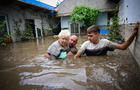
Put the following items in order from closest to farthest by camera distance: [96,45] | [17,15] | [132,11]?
[96,45]
[132,11]
[17,15]

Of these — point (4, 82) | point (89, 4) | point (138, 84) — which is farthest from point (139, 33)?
point (89, 4)

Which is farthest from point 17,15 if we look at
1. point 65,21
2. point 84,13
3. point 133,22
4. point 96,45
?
point 133,22

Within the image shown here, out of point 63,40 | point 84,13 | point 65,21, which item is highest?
point 84,13

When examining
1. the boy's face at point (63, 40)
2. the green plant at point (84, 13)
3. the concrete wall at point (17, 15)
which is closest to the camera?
the boy's face at point (63, 40)

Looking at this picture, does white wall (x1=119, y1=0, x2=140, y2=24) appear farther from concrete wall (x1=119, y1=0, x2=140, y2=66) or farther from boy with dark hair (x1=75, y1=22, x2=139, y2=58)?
boy with dark hair (x1=75, y1=22, x2=139, y2=58)

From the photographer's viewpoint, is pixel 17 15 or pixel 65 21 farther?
pixel 65 21

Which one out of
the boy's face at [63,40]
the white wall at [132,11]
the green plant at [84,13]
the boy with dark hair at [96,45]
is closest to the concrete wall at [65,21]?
the green plant at [84,13]

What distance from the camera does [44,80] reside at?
5.24ft

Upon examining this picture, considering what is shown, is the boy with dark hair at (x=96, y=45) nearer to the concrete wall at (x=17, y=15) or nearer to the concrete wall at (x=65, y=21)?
the concrete wall at (x=17, y=15)

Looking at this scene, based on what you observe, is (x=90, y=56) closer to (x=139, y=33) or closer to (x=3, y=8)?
(x=139, y=33)

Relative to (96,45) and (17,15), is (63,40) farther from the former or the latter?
(17,15)

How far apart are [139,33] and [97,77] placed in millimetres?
1307

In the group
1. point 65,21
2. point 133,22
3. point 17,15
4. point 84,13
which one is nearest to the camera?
point 133,22

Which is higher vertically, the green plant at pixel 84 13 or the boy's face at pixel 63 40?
the green plant at pixel 84 13
